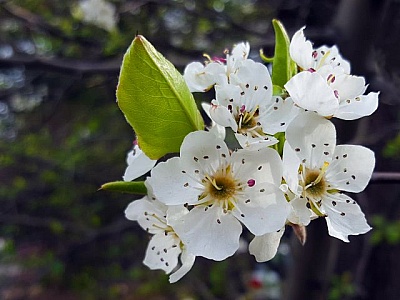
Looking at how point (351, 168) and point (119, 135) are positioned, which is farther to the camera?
point (119, 135)

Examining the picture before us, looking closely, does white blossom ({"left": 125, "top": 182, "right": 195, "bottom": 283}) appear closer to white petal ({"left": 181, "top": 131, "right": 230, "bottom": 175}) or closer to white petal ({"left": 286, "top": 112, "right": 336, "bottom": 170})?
white petal ({"left": 181, "top": 131, "right": 230, "bottom": 175})

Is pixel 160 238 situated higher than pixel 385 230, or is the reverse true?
pixel 160 238

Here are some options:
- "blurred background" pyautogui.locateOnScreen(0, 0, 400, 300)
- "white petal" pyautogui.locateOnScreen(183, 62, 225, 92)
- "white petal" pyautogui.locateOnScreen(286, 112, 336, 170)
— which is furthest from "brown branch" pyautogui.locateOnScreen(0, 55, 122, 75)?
"white petal" pyautogui.locateOnScreen(286, 112, 336, 170)

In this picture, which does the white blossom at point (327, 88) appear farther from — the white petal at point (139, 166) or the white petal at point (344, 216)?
the white petal at point (139, 166)

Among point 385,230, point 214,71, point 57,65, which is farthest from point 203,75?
point 385,230

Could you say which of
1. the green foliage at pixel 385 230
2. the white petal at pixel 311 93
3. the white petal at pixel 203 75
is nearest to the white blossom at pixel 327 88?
the white petal at pixel 311 93

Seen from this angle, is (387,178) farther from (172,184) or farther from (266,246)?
(172,184)
